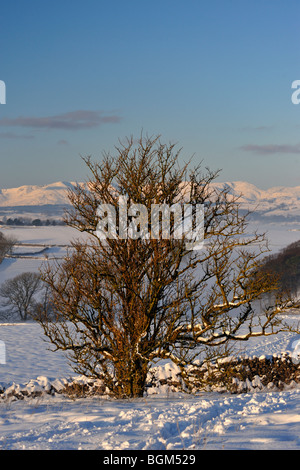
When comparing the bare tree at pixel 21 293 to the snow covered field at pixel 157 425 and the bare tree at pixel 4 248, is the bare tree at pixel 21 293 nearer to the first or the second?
the bare tree at pixel 4 248

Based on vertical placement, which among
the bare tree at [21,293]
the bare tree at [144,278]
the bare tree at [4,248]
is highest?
the bare tree at [4,248]

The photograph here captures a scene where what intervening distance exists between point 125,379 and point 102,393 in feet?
6.37

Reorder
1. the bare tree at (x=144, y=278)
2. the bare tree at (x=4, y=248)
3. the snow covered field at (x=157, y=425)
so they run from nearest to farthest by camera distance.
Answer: the snow covered field at (x=157, y=425) < the bare tree at (x=144, y=278) < the bare tree at (x=4, y=248)

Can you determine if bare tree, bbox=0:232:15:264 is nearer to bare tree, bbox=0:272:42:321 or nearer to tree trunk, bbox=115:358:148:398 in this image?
bare tree, bbox=0:272:42:321

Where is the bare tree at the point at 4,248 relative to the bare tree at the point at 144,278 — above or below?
above

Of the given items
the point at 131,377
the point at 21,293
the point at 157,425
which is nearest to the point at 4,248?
the point at 21,293

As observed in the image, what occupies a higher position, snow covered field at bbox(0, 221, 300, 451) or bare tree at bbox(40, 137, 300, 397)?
bare tree at bbox(40, 137, 300, 397)

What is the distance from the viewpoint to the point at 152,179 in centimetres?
1344

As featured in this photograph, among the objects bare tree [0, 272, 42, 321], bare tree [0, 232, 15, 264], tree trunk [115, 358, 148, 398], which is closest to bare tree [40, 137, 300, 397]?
tree trunk [115, 358, 148, 398]

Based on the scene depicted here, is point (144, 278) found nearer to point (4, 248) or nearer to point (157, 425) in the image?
point (157, 425)

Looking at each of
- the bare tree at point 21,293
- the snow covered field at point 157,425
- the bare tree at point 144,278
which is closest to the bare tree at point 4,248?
the bare tree at point 21,293

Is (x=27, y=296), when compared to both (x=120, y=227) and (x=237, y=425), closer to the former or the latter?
(x=120, y=227)

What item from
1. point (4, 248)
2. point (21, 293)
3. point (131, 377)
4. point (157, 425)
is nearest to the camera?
point (157, 425)
